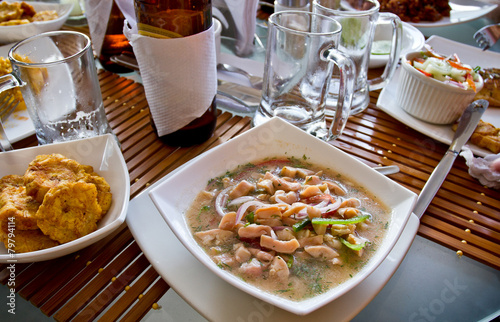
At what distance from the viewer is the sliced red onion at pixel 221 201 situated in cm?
91

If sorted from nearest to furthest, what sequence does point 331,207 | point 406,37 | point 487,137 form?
1. point 331,207
2. point 487,137
3. point 406,37

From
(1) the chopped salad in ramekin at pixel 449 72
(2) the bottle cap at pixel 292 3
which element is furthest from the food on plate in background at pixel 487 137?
(2) the bottle cap at pixel 292 3

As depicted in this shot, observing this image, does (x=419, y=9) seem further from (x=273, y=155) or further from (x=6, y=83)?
(x=6, y=83)

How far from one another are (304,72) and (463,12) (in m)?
1.59

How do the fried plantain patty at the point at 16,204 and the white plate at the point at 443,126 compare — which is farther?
the white plate at the point at 443,126

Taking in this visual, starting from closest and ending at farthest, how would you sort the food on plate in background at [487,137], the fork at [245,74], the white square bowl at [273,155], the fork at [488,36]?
the white square bowl at [273,155] → the food on plate in background at [487,137] → the fork at [245,74] → the fork at [488,36]

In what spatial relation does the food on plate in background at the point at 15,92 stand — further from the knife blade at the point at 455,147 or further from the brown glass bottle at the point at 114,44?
the knife blade at the point at 455,147

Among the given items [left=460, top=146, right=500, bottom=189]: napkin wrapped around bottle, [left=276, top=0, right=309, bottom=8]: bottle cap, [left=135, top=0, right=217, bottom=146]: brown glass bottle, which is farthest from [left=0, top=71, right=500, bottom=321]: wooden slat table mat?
[left=276, top=0, right=309, bottom=8]: bottle cap

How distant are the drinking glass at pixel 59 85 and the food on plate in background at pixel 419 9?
1769 millimetres

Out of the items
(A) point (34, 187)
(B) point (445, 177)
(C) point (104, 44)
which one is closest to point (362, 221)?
(B) point (445, 177)

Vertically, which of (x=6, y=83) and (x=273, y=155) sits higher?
(x=6, y=83)

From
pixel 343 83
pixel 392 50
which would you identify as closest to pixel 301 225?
pixel 343 83

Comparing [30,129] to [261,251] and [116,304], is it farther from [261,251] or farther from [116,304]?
[261,251]

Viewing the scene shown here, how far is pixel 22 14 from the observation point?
181 centimetres
